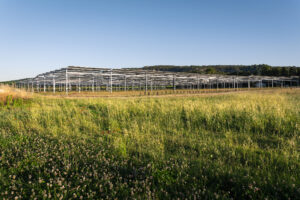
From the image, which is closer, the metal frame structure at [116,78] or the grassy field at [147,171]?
the grassy field at [147,171]

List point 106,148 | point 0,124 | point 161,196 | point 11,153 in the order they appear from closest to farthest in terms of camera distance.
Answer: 1. point 161,196
2. point 11,153
3. point 106,148
4. point 0,124

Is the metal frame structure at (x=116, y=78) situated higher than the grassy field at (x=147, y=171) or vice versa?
the metal frame structure at (x=116, y=78)

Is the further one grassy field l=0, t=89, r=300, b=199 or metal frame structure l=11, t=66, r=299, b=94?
metal frame structure l=11, t=66, r=299, b=94

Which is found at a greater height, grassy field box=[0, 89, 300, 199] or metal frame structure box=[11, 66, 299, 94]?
metal frame structure box=[11, 66, 299, 94]

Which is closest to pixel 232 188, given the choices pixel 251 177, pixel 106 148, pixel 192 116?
pixel 251 177

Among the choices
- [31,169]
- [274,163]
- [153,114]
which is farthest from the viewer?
[153,114]

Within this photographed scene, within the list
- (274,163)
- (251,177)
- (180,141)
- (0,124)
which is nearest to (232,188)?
(251,177)

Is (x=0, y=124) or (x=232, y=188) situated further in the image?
(x=0, y=124)

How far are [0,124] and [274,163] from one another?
7.53m

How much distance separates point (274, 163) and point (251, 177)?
38.3 inches

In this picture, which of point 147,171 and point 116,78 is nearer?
point 147,171

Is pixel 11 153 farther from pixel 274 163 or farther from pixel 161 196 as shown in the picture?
pixel 274 163

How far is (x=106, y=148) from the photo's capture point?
3734mm

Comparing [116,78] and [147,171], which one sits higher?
[116,78]
